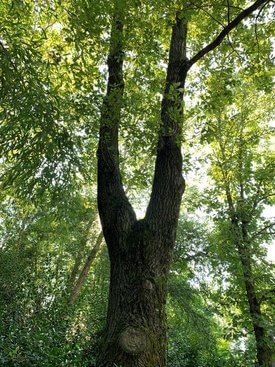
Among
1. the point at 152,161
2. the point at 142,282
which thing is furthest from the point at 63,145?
the point at 152,161

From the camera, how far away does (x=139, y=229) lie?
3.98 meters

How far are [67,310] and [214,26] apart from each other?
5668 millimetres

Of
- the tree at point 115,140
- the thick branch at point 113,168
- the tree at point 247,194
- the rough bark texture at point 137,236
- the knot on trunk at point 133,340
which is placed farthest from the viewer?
the tree at point 247,194

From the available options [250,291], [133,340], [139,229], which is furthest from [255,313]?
[133,340]

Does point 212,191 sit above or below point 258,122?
below

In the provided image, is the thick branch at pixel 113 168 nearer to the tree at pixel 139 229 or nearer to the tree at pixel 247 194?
→ the tree at pixel 139 229

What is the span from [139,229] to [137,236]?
0.10m

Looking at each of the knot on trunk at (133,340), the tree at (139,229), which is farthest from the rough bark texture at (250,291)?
the knot on trunk at (133,340)

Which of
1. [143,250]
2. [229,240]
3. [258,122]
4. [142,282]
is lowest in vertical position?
[142,282]

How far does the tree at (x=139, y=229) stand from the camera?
11.1 feet

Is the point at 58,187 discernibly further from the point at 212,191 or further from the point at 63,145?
the point at 212,191

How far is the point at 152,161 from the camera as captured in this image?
10750 mm

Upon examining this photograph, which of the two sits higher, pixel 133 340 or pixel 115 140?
pixel 115 140

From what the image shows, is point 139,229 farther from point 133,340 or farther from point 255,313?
point 255,313
